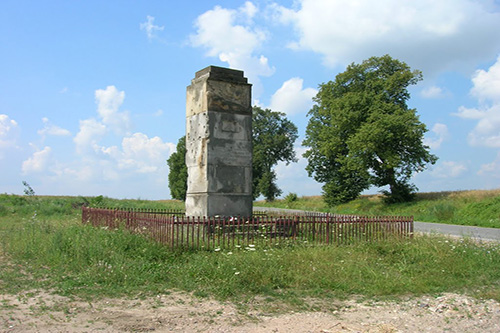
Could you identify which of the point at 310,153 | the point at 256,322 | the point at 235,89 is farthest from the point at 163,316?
the point at 310,153

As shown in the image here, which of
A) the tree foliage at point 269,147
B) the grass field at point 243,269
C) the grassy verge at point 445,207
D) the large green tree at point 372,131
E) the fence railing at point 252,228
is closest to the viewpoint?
the grass field at point 243,269

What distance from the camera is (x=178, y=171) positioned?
6128 cm

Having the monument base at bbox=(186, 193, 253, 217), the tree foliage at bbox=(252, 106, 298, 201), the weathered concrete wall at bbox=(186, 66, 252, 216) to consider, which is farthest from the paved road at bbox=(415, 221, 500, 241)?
the tree foliage at bbox=(252, 106, 298, 201)

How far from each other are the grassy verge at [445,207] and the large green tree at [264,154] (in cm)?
1549

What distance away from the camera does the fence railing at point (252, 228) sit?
1112 cm

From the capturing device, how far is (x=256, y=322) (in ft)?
21.1

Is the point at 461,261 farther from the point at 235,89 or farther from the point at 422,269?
the point at 235,89

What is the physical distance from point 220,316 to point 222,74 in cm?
931

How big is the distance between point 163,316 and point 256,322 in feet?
4.61

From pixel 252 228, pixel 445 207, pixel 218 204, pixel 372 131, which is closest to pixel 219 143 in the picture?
pixel 218 204

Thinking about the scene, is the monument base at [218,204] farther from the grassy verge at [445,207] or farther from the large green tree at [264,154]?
the large green tree at [264,154]

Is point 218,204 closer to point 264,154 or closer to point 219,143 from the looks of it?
point 219,143

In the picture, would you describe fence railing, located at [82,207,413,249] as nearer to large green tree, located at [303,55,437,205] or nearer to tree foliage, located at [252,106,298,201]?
large green tree, located at [303,55,437,205]

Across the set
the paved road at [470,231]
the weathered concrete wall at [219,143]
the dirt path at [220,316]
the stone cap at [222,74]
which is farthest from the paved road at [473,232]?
the dirt path at [220,316]
